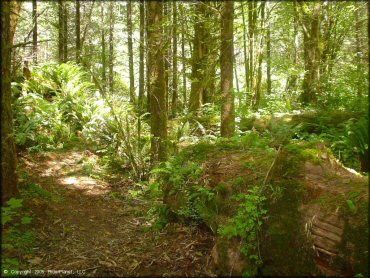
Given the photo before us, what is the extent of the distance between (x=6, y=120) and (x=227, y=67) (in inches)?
165

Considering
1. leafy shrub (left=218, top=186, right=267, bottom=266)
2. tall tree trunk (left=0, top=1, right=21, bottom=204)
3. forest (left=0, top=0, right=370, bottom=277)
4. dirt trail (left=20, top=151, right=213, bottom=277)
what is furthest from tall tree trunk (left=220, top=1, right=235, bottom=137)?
tall tree trunk (left=0, top=1, right=21, bottom=204)

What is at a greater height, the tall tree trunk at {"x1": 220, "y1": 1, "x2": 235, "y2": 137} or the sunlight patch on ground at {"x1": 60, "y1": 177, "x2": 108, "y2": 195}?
the tall tree trunk at {"x1": 220, "y1": 1, "x2": 235, "y2": 137}

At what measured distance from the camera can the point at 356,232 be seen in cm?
265

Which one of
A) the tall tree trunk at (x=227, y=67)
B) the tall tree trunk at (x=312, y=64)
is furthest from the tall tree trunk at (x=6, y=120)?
the tall tree trunk at (x=312, y=64)

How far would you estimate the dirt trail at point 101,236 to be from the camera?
11.7 ft

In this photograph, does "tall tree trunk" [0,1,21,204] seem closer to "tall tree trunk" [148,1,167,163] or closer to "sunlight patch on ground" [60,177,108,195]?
"sunlight patch on ground" [60,177,108,195]

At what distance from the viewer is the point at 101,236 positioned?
4535 millimetres

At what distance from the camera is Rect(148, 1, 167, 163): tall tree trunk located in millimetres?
6410

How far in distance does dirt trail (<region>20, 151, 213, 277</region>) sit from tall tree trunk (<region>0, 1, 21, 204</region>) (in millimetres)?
568

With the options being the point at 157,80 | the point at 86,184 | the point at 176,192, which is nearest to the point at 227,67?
the point at 157,80

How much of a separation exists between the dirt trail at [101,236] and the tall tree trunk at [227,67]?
2.41m

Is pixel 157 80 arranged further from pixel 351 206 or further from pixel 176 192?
pixel 351 206

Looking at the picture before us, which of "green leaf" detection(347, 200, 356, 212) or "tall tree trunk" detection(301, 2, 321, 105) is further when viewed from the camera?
"tall tree trunk" detection(301, 2, 321, 105)

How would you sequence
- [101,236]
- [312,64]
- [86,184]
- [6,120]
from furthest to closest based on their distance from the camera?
[312,64] < [86,184] < [101,236] < [6,120]
